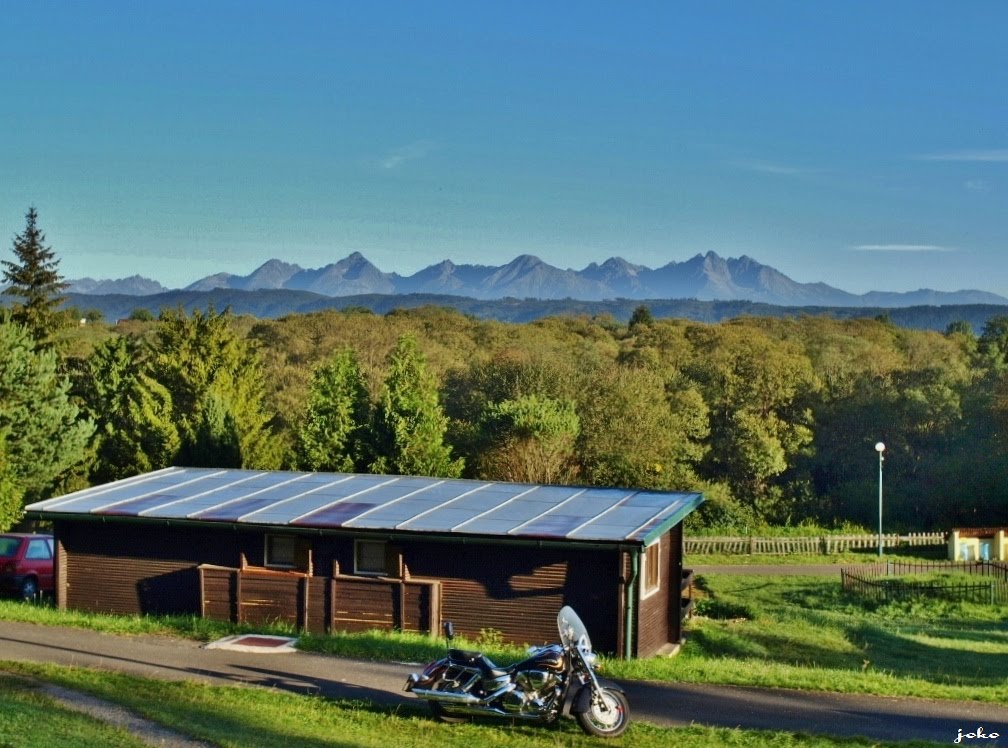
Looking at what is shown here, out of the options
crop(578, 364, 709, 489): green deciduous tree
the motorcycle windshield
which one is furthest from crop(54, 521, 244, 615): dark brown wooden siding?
crop(578, 364, 709, 489): green deciduous tree

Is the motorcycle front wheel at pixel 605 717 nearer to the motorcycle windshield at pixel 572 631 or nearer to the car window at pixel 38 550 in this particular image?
the motorcycle windshield at pixel 572 631

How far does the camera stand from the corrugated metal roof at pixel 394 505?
67.8 ft

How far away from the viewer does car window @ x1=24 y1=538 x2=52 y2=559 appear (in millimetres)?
25891

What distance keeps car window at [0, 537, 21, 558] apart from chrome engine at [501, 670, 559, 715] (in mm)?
15752

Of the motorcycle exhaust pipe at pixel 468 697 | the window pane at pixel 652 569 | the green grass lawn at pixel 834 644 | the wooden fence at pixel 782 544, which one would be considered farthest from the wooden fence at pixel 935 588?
the motorcycle exhaust pipe at pixel 468 697

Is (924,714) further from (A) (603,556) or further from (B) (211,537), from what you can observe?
(B) (211,537)

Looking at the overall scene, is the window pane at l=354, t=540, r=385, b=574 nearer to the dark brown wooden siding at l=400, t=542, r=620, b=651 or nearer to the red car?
the dark brown wooden siding at l=400, t=542, r=620, b=651

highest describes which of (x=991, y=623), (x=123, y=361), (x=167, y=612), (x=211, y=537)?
(x=123, y=361)

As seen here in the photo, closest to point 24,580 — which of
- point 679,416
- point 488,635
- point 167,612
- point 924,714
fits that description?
point 167,612

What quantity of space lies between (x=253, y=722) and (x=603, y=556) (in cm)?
751

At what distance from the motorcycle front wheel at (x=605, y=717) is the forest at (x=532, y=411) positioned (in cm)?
2494

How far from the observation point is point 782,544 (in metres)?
45.2

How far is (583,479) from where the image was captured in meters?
46.7

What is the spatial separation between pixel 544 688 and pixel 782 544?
108 ft
